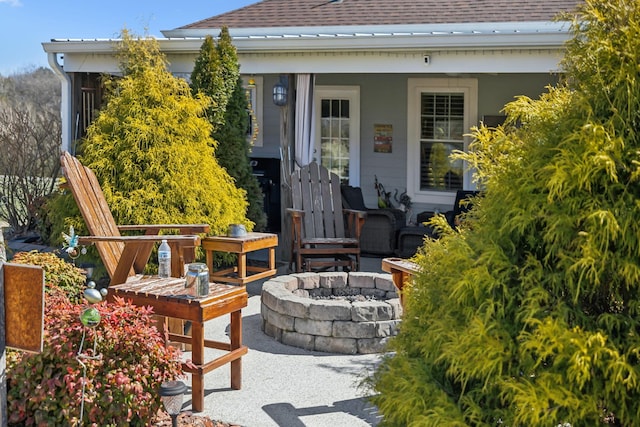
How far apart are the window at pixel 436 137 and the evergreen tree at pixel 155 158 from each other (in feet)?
12.4

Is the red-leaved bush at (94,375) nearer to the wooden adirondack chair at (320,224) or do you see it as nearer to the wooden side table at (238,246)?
the wooden side table at (238,246)

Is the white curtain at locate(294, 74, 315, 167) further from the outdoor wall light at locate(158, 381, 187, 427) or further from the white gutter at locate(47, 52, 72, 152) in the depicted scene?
the outdoor wall light at locate(158, 381, 187, 427)

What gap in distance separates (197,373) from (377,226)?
5.52m

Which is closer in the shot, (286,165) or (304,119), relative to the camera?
(304,119)

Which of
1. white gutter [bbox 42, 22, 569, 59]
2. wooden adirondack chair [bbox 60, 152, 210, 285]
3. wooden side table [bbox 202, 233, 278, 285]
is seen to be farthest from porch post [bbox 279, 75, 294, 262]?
wooden adirondack chair [bbox 60, 152, 210, 285]

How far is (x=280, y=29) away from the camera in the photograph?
37.0ft

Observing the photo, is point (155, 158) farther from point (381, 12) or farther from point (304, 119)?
point (381, 12)

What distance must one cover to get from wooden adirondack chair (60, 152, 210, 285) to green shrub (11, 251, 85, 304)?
0.31m

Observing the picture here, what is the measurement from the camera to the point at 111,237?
5195 mm

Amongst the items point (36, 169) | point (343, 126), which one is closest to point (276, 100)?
point (343, 126)

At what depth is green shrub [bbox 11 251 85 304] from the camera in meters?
5.61

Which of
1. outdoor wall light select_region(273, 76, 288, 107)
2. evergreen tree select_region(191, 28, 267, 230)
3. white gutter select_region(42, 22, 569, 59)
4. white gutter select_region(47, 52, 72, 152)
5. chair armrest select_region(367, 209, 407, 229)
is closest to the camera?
white gutter select_region(42, 22, 569, 59)

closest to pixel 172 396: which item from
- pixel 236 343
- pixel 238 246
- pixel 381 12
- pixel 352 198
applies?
pixel 236 343

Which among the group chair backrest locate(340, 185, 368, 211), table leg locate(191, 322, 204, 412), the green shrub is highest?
chair backrest locate(340, 185, 368, 211)
